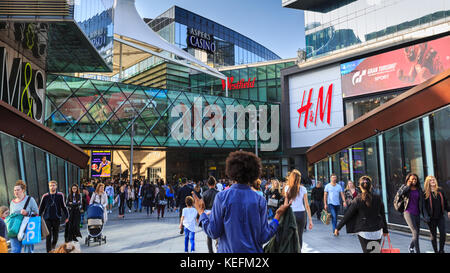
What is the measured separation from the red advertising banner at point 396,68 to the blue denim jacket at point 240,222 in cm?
2336

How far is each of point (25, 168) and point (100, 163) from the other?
46.2 feet

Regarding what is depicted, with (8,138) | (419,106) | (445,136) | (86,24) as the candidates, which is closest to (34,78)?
(86,24)

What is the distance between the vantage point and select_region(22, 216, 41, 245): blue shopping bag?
5.94 m

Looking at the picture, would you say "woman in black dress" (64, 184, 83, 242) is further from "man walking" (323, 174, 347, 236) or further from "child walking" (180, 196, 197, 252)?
"man walking" (323, 174, 347, 236)

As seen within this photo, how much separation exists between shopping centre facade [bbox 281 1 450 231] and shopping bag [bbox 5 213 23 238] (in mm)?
9521

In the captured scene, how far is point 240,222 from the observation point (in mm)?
2662

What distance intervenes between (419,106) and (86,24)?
13.4 meters

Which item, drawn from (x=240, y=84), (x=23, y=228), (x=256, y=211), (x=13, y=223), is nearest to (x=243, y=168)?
(x=256, y=211)

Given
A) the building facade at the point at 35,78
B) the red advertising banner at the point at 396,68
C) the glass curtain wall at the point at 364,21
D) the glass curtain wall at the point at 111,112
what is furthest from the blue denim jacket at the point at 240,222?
the glass curtain wall at the point at 364,21

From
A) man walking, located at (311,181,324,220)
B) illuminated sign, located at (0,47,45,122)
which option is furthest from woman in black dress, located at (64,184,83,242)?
man walking, located at (311,181,324,220)

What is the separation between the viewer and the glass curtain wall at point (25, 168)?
872 centimetres

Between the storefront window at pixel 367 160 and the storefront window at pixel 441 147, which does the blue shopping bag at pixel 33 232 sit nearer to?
the storefront window at pixel 441 147

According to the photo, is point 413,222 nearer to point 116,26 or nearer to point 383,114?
point 383,114

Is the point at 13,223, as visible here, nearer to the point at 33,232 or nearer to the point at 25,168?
the point at 33,232
